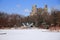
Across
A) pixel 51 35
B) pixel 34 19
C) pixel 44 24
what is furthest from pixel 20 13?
pixel 51 35

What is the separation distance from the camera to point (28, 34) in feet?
8.95

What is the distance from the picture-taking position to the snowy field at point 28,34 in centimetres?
270

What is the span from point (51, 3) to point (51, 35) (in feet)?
1.94

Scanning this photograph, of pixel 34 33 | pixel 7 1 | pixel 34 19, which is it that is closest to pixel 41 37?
pixel 34 33

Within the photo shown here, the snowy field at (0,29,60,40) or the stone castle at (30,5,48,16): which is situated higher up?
the stone castle at (30,5,48,16)

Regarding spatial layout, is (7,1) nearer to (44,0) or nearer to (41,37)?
(44,0)

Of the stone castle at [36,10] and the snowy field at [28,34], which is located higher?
the stone castle at [36,10]

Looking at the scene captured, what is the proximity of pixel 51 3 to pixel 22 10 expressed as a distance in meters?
0.55

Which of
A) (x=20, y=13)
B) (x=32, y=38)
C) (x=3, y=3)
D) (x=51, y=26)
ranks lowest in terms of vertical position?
(x=32, y=38)

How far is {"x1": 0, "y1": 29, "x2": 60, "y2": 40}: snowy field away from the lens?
2.70m

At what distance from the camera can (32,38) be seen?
2703mm

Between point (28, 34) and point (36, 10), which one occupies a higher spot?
point (36, 10)

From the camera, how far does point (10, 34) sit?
2705mm

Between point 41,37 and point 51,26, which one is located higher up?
point 51,26
